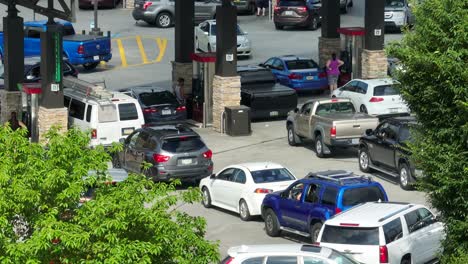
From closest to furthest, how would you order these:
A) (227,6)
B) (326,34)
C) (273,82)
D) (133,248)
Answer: (133,248)
(227,6)
(273,82)
(326,34)

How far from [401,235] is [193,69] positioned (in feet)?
62.1

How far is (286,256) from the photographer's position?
1930 centimetres

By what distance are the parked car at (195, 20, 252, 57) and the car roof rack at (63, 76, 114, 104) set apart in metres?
15.2

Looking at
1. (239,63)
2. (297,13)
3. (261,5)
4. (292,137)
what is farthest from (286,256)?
(261,5)

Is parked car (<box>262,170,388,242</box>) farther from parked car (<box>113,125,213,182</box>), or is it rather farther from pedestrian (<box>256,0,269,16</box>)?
pedestrian (<box>256,0,269,16</box>)

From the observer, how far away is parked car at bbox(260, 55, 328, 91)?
1698 inches

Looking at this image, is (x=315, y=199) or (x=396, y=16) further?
(x=396, y=16)

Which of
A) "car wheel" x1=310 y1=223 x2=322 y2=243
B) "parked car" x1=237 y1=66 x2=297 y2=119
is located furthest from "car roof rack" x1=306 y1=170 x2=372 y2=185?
"parked car" x1=237 y1=66 x2=297 y2=119

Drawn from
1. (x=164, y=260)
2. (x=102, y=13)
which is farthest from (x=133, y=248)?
(x=102, y=13)

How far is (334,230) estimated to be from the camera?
2289 cm

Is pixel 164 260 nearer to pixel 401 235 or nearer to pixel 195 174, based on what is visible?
pixel 401 235

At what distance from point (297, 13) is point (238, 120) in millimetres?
21318

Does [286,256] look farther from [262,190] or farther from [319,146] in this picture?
[319,146]

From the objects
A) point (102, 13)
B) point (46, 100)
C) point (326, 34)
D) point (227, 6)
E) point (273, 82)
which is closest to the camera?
point (46, 100)
